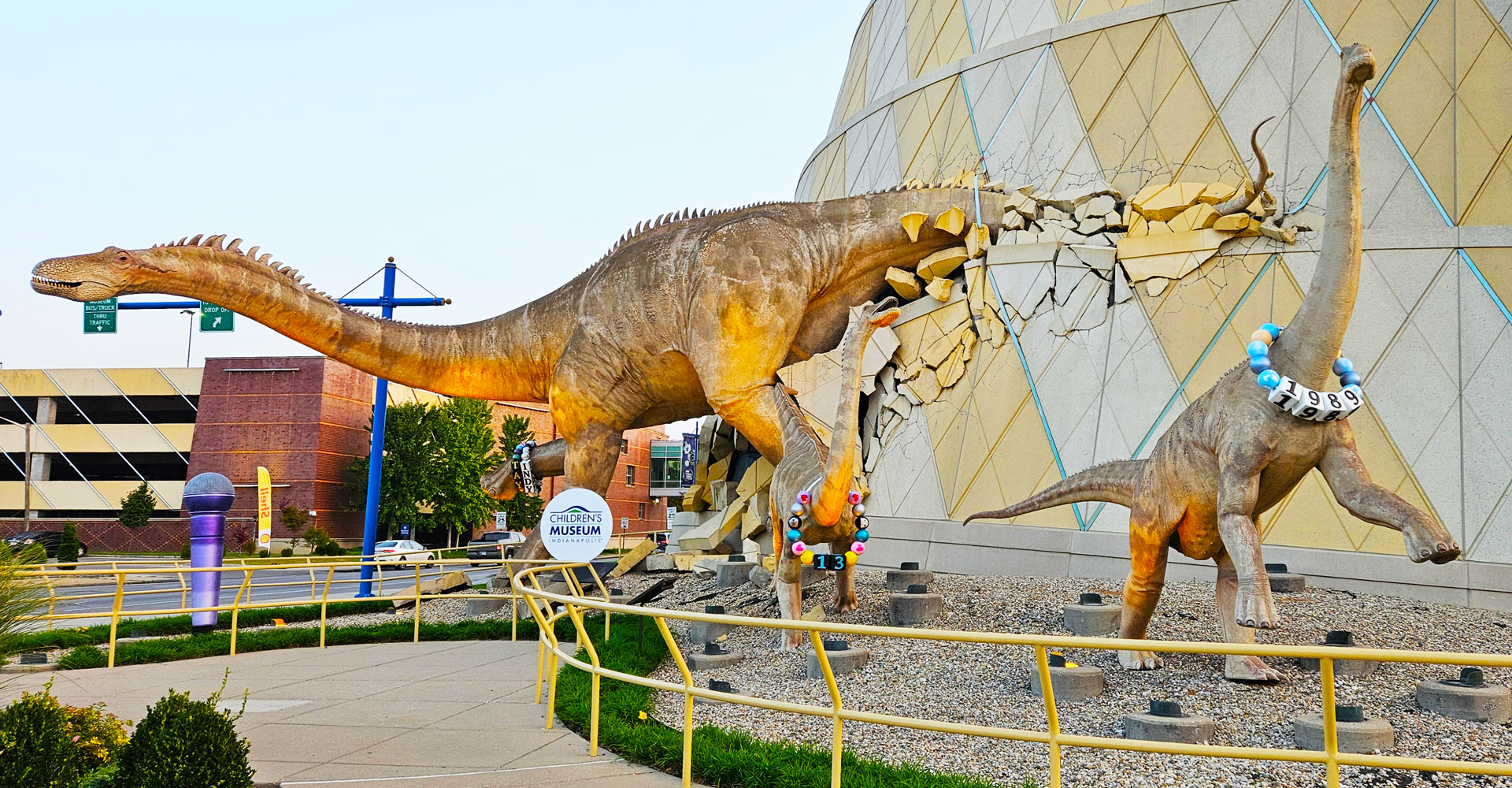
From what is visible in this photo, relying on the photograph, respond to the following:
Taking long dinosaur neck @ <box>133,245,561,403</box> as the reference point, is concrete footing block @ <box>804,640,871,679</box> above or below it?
below

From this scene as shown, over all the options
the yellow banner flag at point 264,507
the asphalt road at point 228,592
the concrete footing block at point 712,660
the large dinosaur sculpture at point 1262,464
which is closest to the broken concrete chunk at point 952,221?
the large dinosaur sculpture at point 1262,464

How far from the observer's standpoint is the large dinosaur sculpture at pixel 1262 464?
6062mm

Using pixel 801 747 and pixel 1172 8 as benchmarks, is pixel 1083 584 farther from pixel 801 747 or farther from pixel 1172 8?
pixel 1172 8

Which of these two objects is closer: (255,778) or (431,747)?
(255,778)

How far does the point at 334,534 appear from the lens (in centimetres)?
4572

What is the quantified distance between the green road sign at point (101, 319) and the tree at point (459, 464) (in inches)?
992

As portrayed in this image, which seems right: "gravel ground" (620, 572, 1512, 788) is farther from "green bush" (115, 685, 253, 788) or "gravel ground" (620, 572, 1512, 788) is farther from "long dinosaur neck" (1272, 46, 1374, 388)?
"green bush" (115, 685, 253, 788)

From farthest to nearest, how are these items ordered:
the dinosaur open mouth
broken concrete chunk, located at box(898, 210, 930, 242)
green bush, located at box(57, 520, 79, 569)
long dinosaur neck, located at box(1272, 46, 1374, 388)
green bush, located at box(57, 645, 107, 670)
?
green bush, located at box(57, 520, 79, 569), broken concrete chunk, located at box(898, 210, 930, 242), green bush, located at box(57, 645, 107, 670), the dinosaur open mouth, long dinosaur neck, located at box(1272, 46, 1374, 388)

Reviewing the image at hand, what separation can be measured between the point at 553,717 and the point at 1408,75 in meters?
12.3

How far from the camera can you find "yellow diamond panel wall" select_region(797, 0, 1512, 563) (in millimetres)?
10992

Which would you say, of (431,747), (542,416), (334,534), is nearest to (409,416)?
(334,534)

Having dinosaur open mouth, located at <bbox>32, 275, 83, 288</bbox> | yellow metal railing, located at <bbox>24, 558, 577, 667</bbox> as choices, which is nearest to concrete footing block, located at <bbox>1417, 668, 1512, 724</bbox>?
yellow metal railing, located at <bbox>24, 558, 577, 667</bbox>

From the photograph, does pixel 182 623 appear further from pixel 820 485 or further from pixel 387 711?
pixel 820 485

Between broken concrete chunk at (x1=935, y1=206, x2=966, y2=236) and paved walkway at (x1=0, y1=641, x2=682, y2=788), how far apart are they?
23.4 feet
